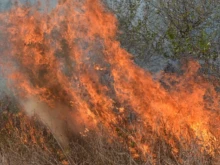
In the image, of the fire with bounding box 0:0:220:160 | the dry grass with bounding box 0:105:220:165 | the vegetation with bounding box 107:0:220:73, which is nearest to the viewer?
the dry grass with bounding box 0:105:220:165

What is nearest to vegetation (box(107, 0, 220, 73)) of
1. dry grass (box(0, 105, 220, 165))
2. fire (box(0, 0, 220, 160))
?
fire (box(0, 0, 220, 160))

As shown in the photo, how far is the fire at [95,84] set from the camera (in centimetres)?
923

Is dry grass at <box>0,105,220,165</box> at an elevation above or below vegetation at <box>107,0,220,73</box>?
below

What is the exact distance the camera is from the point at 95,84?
1223 centimetres

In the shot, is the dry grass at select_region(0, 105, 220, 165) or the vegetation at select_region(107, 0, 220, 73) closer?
the dry grass at select_region(0, 105, 220, 165)

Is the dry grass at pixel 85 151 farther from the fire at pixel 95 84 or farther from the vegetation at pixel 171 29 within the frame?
the vegetation at pixel 171 29

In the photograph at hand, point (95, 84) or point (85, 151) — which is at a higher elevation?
point (95, 84)

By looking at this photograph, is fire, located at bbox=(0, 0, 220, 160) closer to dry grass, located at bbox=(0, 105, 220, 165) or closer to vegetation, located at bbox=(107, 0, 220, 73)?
dry grass, located at bbox=(0, 105, 220, 165)

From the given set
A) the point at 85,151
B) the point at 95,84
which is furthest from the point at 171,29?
the point at 85,151

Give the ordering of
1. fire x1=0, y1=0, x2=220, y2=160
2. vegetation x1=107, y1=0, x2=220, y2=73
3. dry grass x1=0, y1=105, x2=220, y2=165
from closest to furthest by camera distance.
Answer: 1. dry grass x1=0, y1=105, x2=220, y2=165
2. fire x1=0, y1=0, x2=220, y2=160
3. vegetation x1=107, y1=0, x2=220, y2=73

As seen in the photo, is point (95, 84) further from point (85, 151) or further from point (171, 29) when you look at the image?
point (85, 151)

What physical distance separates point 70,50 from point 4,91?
274 centimetres

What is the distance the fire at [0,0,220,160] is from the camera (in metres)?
9.23

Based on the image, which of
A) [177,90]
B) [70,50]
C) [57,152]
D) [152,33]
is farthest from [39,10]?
[57,152]
